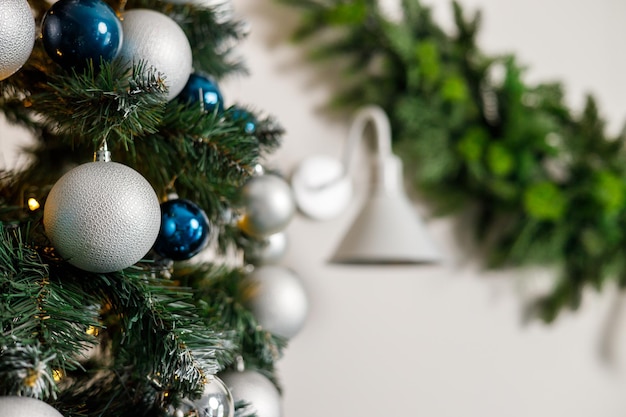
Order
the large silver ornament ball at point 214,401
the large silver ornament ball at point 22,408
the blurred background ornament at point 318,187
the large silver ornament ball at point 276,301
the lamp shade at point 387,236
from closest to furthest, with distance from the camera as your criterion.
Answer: the large silver ornament ball at point 22,408 → the large silver ornament ball at point 214,401 → the large silver ornament ball at point 276,301 → the lamp shade at point 387,236 → the blurred background ornament at point 318,187

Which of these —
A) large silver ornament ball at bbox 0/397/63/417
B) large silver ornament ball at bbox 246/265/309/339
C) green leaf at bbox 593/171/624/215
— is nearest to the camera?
large silver ornament ball at bbox 0/397/63/417

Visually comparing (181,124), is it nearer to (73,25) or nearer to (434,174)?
(73,25)

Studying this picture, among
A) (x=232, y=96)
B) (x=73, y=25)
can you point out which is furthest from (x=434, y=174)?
(x=73, y=25)

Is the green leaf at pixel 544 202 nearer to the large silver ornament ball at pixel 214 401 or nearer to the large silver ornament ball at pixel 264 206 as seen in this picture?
the large silver ornament ball at pixel 264 206

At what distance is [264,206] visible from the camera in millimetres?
603

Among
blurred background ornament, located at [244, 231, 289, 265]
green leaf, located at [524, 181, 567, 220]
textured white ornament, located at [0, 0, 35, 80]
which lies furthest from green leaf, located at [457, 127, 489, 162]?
textured white ornament, located at [0, 0, 35, 80]

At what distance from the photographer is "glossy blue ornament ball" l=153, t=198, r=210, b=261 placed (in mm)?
437

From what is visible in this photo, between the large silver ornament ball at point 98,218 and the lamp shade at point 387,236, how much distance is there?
48 cm

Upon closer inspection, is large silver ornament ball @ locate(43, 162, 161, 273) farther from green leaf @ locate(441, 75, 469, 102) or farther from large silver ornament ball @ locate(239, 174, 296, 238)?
green leaf @ locate(441, 75, 469, 102)

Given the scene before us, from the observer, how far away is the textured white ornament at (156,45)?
43cm

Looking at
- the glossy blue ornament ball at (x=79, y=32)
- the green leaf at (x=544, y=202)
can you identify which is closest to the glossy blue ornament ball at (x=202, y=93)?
the glossy blue ornament ball at (x=79, y=32)

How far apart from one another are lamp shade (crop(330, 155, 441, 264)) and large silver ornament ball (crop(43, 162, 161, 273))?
482 mm

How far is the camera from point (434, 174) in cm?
103

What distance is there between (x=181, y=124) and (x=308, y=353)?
0.73 metres
